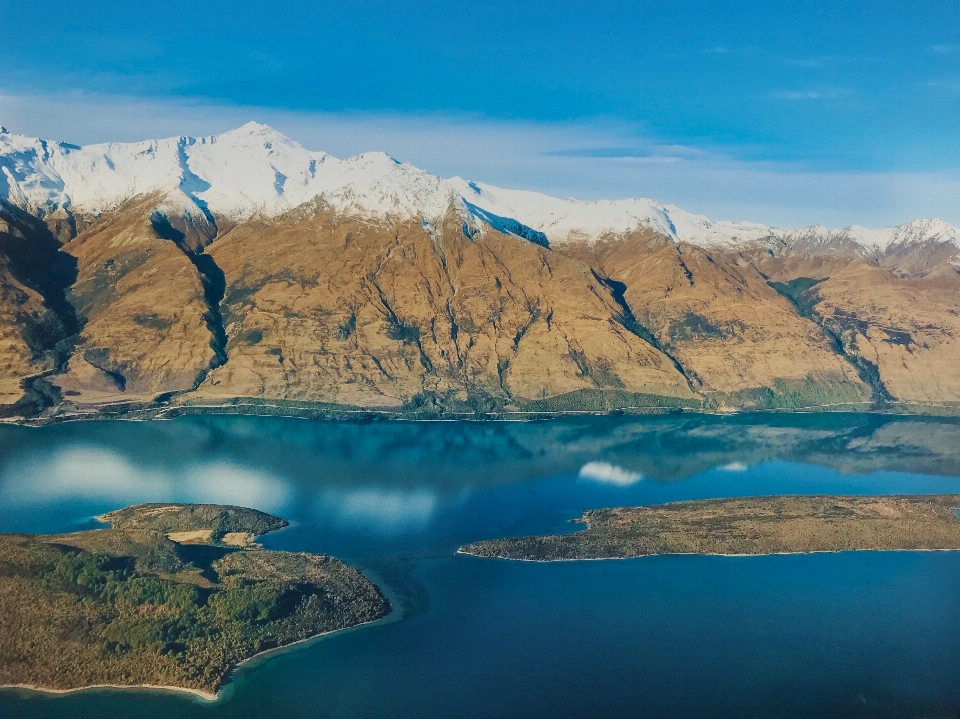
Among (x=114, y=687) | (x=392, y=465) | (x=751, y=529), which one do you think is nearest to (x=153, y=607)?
(x=114, y=687)

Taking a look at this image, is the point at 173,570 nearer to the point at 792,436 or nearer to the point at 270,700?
the point at 270,700

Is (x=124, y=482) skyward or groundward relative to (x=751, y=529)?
skyward

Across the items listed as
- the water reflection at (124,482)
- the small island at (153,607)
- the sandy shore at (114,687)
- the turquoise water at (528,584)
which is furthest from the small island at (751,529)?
the sandy shore at (114,687)

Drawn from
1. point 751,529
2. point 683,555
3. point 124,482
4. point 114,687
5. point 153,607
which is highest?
point 153,607

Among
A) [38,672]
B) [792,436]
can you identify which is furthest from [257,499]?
[792,436]

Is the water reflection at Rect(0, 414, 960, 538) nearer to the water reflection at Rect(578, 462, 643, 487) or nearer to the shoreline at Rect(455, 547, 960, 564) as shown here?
the water reflection at Rect(578, 462, 643, 487)

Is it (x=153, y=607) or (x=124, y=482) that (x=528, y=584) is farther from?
(x=124, y=482)

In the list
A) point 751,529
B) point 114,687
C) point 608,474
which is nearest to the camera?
point 114,687

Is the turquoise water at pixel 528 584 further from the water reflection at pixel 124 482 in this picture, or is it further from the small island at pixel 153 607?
the small island at pixel 153 607
